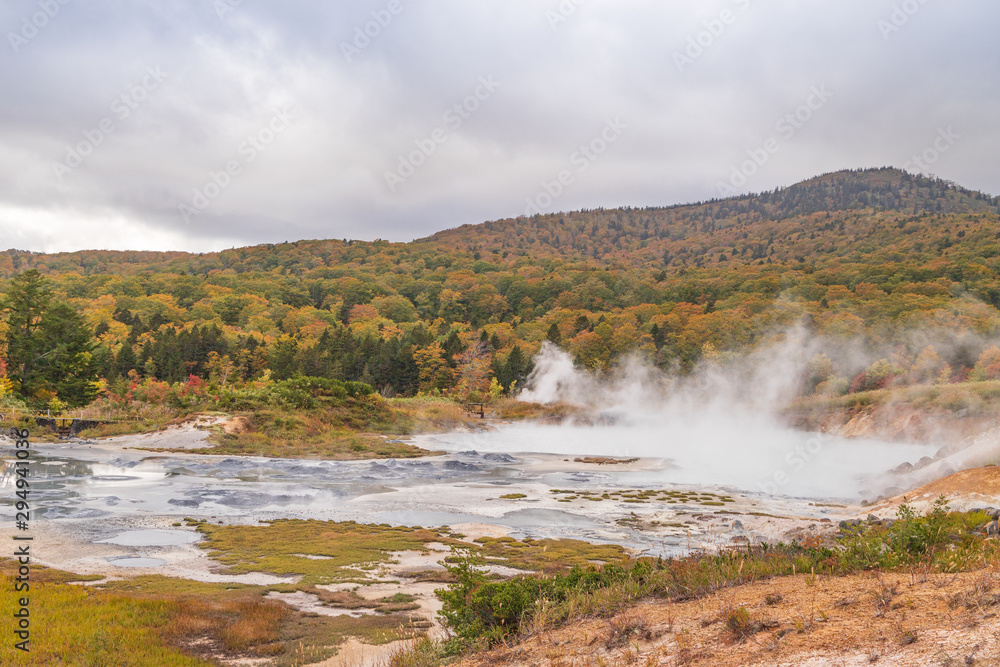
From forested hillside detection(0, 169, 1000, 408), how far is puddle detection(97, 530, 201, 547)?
123ft

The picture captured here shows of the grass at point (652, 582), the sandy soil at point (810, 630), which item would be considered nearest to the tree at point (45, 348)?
the grass at point (652, 582)

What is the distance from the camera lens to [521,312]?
405 feet

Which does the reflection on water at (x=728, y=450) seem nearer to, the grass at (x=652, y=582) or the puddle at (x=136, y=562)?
the grass at (x=652, y=582)

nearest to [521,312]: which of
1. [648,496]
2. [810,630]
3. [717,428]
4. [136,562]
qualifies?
[717,428]

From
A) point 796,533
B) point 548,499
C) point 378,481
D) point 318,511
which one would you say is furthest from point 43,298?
point 796,533

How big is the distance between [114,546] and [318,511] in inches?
290

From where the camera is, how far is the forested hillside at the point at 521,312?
67.9 metres

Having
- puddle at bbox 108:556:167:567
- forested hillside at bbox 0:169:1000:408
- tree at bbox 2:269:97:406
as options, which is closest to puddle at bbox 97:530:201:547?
puddle at bbox 108:556:167:567

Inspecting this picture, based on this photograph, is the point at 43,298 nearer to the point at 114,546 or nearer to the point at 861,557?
the point at 114,546

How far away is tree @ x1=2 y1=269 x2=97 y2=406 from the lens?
44781 millimetres

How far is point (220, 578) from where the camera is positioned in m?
12.6

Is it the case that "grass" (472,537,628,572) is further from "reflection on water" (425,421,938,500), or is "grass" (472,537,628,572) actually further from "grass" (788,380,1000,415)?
"grass" (788,380,1000,415)

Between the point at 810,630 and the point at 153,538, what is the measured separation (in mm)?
15949

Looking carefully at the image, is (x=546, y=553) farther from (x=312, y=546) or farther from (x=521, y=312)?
(x=521, y=312)
